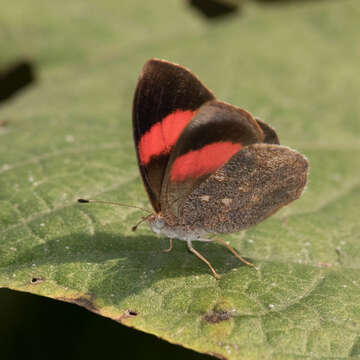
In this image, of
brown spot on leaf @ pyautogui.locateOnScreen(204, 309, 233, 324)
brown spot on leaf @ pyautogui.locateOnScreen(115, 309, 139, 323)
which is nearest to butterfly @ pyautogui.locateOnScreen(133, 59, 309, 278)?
brown spot on leaf @ pyautogui.locateOnScreen(204, 309, 233, 324)

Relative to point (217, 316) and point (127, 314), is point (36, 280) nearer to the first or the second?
point (127, 314)

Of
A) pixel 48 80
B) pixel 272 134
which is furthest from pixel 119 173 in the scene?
pixel 48 80

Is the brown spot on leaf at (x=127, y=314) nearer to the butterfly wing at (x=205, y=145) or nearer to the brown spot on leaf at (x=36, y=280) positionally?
the brown spot on leaf at (x=36, y=280)

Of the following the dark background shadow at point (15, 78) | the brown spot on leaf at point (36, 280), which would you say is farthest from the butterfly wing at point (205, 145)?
the dark background shadow at point (15, 78)

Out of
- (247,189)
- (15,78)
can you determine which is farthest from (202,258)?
(15,78)

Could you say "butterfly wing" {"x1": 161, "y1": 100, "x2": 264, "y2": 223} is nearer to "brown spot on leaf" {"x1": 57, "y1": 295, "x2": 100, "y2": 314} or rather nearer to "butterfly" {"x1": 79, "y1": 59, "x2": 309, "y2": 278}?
"butterfly" {"x1": 79, "y1": 59, "x2": 309, "y2": 278}

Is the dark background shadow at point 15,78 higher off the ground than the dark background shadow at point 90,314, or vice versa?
the dark background shadow at point 15,78
